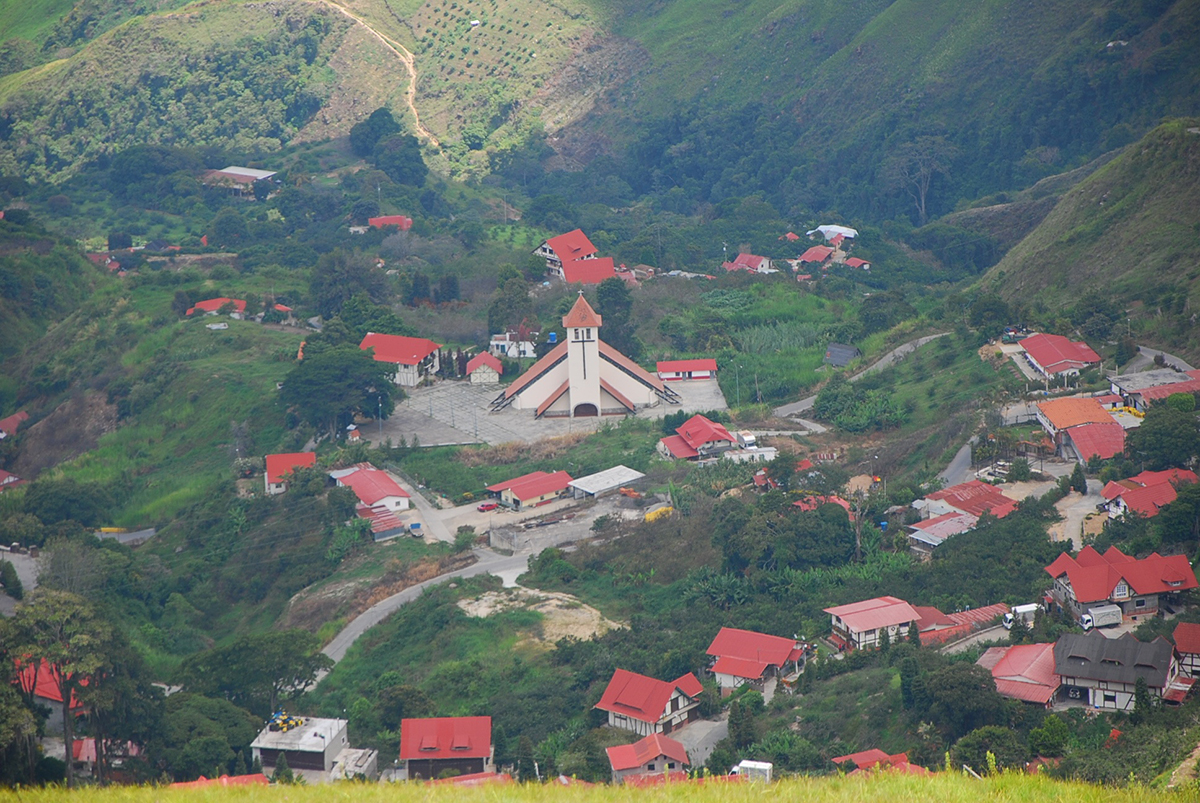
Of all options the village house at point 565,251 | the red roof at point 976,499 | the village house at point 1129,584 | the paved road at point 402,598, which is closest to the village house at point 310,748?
the paved road at point 402,598

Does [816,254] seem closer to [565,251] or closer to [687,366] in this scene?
[565,251]

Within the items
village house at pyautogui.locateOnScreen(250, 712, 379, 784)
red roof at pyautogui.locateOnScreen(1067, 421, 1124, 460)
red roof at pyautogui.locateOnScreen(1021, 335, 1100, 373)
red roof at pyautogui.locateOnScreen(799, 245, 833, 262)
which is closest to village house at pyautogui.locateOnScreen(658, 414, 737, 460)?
red roof at pyautogui.locateOnScreen(1021, 335, 1100, 373)

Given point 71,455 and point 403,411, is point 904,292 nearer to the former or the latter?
point 403,411

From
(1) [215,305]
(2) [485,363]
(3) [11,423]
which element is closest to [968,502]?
(2) [485,363]

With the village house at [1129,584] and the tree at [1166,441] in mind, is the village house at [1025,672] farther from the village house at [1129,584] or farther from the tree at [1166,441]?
the tree at [1166,441]

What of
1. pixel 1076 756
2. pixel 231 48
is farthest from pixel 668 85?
pixel 1076 756

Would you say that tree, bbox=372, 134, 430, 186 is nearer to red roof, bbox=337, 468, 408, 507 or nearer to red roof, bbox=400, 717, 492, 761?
red roof, bbox=337, 468, 408, 507
